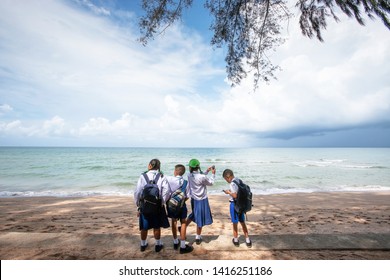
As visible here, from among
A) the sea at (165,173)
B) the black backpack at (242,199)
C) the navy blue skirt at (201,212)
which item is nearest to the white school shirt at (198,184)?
the navy blue skirt at (201,212)

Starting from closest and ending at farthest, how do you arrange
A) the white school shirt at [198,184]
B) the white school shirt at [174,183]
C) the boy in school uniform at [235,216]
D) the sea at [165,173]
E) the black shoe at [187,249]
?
1. the black shoe at [187,249]
2. the white school shirt at [174,183]
3. the boy in school uniform at [235,216]
4. the white school shirt at [198,184]
5. the sea at [165,173]

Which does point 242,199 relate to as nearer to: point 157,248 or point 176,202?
point 176,202

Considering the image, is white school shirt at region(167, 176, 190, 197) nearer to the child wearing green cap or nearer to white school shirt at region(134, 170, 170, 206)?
white school shirt at region(134, 170, 170, 206)

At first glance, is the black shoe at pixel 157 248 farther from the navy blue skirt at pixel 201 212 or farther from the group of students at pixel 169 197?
the navy blue skirt at pixel 201 212

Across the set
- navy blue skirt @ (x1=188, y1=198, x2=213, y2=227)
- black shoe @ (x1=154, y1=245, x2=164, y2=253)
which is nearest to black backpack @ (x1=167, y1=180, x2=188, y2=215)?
navy blue skirt @ (x1=188, y1=198, x2=213, y2=227)

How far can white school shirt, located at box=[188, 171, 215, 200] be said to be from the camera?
4012 mm

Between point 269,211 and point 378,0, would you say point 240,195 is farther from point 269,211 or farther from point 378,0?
point 269,211

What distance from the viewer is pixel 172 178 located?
12.3 ft

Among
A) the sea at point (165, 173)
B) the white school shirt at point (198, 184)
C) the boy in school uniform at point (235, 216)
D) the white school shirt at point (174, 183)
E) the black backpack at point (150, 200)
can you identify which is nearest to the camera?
the black backpack at point (150, 200)

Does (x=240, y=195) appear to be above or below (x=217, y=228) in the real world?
above

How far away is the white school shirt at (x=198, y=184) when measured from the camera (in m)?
4.01

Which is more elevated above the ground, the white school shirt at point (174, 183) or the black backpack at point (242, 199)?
the white school shirt at point (174, 183)
